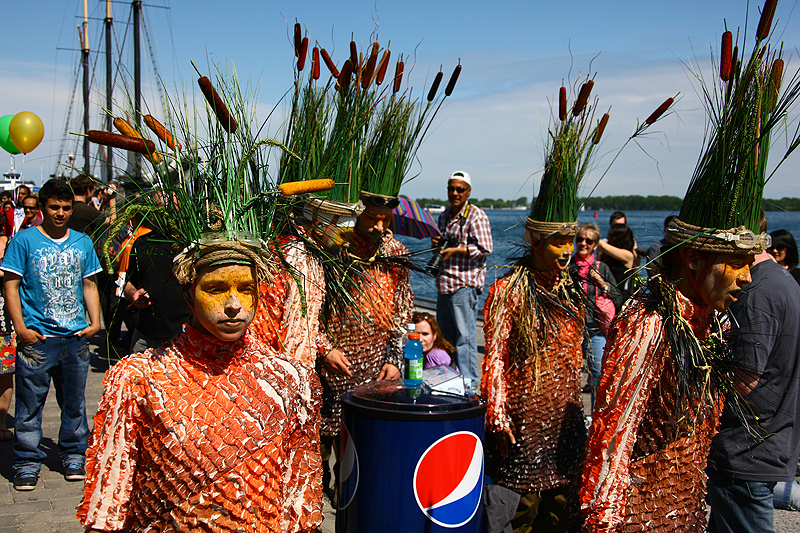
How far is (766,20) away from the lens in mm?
2082

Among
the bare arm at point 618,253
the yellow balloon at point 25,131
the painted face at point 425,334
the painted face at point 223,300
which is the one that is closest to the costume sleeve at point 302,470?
the painted face at point 223,300

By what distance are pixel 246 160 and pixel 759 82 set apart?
1.76m

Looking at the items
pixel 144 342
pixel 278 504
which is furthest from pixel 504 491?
pixel 144 342

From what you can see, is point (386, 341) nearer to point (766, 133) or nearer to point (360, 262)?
point (360, 262)

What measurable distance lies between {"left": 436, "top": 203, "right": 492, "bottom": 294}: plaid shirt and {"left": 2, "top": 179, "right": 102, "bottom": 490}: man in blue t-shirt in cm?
300

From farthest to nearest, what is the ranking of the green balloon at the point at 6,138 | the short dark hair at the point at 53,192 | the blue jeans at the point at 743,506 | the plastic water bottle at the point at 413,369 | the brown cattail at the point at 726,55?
the green balloon at the point at 6,138 < the short dark hair at the point at 53,192 < the plastic water bottle at the point at 413,369 < the blue jeans at the point at 743,506 < the brown cattail at the point at 726,55

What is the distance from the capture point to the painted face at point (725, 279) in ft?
7.09

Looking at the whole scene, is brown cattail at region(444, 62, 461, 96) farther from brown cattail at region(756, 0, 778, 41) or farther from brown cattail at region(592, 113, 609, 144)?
brown cattail at region(756, 0, 778, 41)

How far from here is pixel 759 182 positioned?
219cm

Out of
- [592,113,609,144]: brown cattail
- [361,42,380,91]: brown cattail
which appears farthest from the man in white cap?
[361,42,380,91]: brown cattail

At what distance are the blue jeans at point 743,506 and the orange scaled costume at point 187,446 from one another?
1673 mm

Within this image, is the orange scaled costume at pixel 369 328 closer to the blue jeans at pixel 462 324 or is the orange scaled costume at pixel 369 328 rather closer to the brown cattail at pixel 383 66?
the brown cattail at pixel 383 66

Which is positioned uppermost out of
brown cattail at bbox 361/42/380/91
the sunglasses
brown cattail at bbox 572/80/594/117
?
brown cattail at bbox 361/42/380/91

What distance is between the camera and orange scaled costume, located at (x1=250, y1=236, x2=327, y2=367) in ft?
8.79
